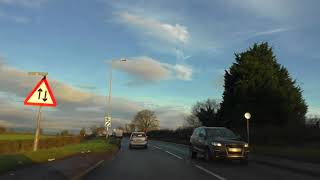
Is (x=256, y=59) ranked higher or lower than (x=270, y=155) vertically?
higher

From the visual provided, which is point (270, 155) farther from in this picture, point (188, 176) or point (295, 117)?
point (295, 117)

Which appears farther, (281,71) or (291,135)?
(281,71)

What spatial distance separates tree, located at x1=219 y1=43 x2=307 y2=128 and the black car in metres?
24.2

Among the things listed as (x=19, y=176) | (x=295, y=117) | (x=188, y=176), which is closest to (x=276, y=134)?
(x=295, y=117)

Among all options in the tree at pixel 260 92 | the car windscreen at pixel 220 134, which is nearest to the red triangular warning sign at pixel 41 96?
the car windscreen at pixel 220 134

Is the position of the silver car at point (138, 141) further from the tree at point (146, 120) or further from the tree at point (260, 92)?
the tree at point (146, 120)

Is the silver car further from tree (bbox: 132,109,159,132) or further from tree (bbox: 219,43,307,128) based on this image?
tree (bbox: 132,109,159,132)

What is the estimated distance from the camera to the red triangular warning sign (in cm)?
1775

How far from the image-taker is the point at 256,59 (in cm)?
6159

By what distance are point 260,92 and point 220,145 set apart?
103 ft

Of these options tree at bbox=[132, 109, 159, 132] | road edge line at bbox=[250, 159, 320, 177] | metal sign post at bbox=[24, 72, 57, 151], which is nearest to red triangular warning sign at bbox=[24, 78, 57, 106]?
metal sign post at bbox=[24, 72, 57, 151]

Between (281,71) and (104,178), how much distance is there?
1887 inches

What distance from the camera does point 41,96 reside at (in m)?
17.9

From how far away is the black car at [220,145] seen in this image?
2509 centimetres
